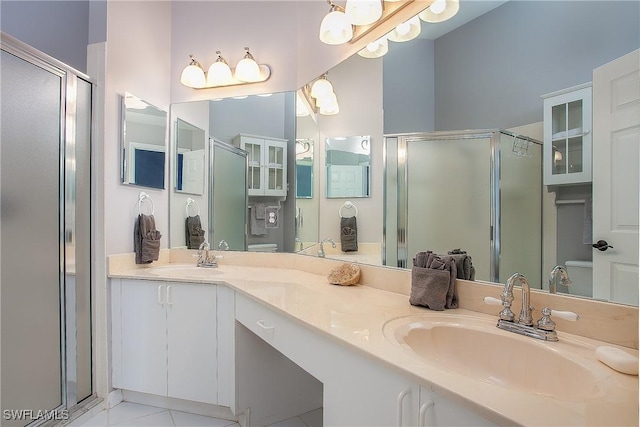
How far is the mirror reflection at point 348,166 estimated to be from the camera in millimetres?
1773

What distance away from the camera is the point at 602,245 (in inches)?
36.8

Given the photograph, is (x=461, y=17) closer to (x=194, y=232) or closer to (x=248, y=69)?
(x=248, y=69)

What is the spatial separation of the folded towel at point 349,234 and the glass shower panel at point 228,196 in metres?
0.76

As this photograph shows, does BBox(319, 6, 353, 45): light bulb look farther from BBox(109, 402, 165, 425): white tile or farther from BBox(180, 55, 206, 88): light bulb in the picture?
BBox(109, 402, 165, 425): white tile

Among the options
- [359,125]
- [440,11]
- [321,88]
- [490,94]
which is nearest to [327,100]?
[321,88]

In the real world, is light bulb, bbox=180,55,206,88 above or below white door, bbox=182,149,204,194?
above

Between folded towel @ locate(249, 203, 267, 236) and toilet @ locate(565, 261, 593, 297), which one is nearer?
toilet @ locate(565, 261, 593, 297)

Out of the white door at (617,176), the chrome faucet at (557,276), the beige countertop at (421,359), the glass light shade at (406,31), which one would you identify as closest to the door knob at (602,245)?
the white door at (617,176)

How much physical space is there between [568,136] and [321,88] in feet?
4.60

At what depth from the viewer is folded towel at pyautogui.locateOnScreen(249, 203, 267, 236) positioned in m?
2.29

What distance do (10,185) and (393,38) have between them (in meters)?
1.91

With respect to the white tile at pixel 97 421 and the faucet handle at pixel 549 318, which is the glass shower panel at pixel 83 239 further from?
the faucet handle at pixel 549 318

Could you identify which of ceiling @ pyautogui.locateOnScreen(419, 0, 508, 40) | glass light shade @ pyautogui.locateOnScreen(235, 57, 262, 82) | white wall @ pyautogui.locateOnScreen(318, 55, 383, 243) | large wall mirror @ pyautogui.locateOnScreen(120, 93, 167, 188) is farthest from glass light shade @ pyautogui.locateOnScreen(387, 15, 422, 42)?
large wall mirror @ pyautogui.locateOnScreen(120, 93, 167, 188)

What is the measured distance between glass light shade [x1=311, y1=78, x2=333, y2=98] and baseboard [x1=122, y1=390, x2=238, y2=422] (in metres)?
1.90
